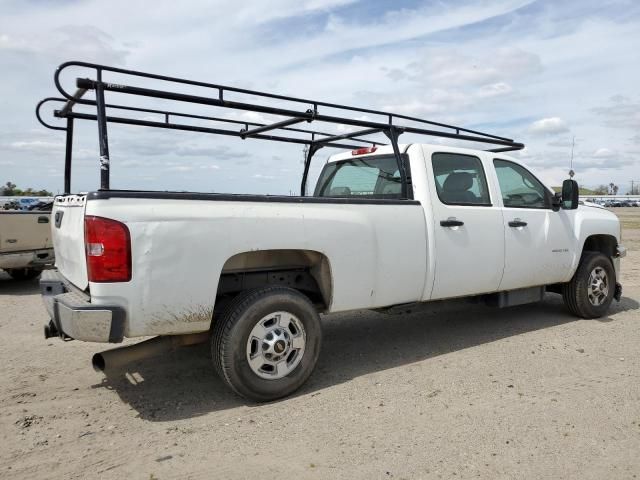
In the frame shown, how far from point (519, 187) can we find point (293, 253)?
289 cm

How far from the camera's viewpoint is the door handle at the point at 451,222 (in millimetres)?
4674

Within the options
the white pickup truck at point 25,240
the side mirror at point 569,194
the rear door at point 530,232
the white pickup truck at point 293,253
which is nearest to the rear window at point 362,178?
the white pickup truck at point 293,253

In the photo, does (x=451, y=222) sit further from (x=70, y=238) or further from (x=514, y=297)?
(x=70, y=238)

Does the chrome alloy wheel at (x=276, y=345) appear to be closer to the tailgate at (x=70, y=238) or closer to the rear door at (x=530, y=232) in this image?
the tailgate at (x=70, y=238)

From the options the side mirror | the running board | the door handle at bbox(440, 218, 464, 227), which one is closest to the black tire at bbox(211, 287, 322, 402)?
the door handle at bbox(440, 218, 464, 227)

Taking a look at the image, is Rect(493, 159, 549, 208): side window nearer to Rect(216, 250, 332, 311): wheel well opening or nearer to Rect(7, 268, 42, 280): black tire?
Rect(216, 250, 332, 311): wheel well opening

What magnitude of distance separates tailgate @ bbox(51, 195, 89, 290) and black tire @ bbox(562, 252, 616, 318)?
17.1 feet

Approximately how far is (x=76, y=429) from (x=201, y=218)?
1568 millimetres

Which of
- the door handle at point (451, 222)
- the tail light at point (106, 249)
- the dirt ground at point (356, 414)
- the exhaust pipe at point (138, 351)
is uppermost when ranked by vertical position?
the door handle at point (451, 222)

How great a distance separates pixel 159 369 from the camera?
453 cm

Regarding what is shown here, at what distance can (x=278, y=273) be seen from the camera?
4.17m

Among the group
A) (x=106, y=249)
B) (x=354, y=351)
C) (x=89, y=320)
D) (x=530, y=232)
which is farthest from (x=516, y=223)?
(x=89, y=320)

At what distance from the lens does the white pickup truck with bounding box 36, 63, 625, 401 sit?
A: 324 cm

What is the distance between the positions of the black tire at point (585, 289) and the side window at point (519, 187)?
0.96 meters
